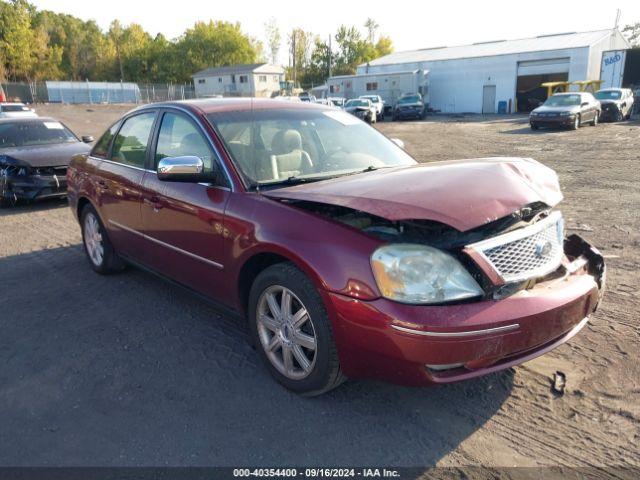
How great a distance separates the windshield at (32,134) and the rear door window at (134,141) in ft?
18.7

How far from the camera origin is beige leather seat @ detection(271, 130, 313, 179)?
354 centimetres

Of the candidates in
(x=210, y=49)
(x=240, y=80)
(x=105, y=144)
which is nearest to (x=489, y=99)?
(x=105, y=144)

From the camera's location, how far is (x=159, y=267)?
13.8ft

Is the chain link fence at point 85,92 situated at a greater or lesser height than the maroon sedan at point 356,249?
greater

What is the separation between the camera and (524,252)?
273cm

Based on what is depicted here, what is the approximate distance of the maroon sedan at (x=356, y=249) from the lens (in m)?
2.48

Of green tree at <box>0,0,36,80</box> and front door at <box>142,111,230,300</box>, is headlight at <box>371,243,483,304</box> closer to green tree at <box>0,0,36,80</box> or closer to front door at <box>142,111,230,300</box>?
front door at <box>142,111,230,300</box>

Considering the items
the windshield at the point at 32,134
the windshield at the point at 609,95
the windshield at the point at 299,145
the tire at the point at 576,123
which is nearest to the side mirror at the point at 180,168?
the windshield at the point at 299,145

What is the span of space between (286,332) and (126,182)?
2299 millimetres

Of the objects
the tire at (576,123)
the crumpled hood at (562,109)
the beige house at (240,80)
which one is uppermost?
the beige house at (240,80)

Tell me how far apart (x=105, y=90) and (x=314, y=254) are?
67.5 meters

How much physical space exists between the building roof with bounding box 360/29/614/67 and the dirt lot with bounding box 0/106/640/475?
41.5 meters

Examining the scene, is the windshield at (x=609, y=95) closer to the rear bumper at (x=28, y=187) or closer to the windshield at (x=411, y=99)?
the windshield at (x=411, y=99)

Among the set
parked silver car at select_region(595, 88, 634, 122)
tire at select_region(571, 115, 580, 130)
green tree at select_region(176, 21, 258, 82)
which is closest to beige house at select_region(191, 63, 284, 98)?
green tree at select_region(176, 21, 258, 82)
